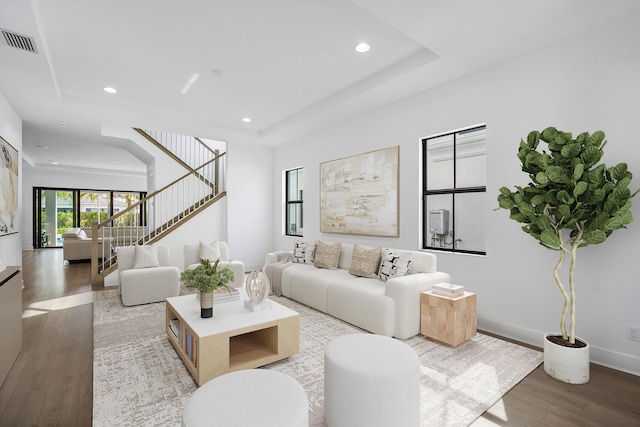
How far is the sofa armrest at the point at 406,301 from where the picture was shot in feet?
10.0

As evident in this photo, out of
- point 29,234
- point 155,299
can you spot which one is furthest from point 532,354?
point 29,234

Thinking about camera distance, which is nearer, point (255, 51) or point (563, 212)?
point (563, 212)

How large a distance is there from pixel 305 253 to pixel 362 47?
9.55 feet

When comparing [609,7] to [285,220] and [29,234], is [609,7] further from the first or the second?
[29,234]

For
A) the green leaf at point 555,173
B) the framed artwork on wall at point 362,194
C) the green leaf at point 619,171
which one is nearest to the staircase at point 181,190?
the framed artwork on wall at point 362,194

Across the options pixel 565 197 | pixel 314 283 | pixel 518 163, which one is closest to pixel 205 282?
pixel 314 283

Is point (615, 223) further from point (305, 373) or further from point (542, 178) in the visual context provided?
point (305, 373)

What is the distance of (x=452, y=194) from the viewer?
3.94 meters

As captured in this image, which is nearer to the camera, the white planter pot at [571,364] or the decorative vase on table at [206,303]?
the white planter pot at [571,364]

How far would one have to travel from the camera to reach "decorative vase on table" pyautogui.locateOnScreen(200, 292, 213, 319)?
2.58m

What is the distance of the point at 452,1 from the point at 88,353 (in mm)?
4222

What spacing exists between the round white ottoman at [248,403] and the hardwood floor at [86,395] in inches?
43.5

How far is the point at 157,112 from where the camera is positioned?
17.3 ft

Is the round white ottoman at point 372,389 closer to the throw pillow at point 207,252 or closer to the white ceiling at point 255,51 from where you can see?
the white ceiling at point 255,51
